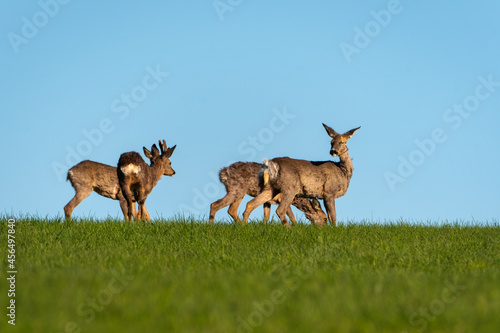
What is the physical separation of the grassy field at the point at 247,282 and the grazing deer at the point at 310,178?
191 cm

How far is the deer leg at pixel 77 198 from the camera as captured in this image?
1849 cm

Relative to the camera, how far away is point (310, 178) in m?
16.1

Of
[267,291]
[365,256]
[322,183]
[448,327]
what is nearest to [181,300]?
[267,291]

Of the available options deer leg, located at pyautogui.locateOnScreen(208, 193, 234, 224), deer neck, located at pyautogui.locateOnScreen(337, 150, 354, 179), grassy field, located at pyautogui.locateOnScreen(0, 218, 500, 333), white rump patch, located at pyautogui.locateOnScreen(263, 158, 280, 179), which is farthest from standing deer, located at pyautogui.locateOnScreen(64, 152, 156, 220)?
deer neck, located at pyautogui.locateOnScreen(337, 150, 354, 179)

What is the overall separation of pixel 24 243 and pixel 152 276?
5.79 meters

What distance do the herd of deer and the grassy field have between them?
203cm

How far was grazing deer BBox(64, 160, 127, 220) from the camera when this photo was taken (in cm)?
1934

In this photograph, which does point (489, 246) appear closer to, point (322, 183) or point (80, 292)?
point (322, 183)

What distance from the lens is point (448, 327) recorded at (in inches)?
218

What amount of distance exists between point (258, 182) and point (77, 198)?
6.54 metres

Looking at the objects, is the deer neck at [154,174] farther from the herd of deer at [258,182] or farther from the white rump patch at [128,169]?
the white rump patch at [128,169]

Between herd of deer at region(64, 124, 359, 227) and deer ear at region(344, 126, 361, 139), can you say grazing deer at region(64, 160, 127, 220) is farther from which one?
deer ear at region(344, 126, 361, 139)

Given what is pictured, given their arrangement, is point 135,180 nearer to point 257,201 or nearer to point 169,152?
point 169,152

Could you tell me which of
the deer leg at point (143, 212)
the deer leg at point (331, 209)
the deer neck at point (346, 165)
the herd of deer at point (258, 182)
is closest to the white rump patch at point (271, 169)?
the herd of deer at point (258, 182)
